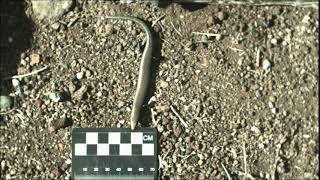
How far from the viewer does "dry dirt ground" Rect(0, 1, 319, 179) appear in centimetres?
331

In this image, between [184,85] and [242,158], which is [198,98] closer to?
[184,85]

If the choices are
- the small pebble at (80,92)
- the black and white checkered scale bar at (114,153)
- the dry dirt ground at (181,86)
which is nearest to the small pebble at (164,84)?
the dry dirt ground at (181,86)

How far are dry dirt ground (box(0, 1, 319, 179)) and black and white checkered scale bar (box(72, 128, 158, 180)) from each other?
56 mm

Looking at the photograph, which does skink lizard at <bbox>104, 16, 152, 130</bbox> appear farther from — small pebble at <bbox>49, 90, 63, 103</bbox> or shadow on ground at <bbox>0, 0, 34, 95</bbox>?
shadow on ground at <bbox>0, 0, 34, 95</bbox>

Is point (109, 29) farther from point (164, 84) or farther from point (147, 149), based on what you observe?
point (147, 149)

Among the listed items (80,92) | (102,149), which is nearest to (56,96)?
(80,92)

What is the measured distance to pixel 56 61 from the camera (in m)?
3.37

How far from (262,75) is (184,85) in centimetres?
54

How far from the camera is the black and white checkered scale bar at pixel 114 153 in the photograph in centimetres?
329

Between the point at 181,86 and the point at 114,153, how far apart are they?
2.09 ft

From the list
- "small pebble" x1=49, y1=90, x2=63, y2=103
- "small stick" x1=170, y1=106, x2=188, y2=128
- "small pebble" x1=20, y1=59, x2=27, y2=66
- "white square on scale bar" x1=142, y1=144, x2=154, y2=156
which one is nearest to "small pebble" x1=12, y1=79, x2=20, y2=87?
"small pebble" x1=20, y1=59, x2=27, y2=66

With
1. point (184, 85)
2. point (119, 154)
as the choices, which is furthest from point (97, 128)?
point (184, 85)

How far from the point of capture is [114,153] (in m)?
3.30

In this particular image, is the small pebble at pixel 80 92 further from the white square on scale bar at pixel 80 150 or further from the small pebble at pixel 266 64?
the small pebble at pixel 266 64
